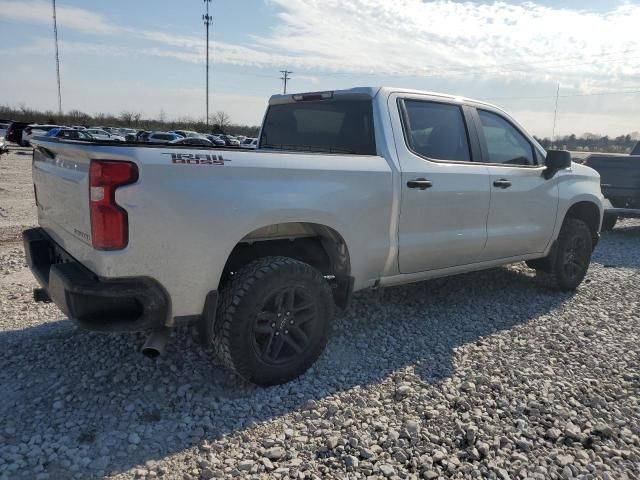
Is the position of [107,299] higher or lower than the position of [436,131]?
lower

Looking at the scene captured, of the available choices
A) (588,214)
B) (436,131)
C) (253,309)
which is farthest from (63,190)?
(588,214)

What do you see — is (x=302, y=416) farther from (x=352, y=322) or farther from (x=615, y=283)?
(x=615, y=283)

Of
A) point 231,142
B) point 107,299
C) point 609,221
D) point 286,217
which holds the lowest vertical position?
point 609,221

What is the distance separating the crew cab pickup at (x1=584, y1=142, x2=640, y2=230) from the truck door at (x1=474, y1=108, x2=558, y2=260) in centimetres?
549

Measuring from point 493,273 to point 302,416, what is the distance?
4127mm

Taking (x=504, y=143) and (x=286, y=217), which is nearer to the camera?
(x=286, y=217)

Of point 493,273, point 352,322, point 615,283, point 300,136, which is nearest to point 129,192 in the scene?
point 300,136

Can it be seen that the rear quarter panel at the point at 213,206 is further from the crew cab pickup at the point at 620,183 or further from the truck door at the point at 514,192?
the crew cab pickup at the point at 620,183

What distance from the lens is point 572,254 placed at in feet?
19.0

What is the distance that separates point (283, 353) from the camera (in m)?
3.47

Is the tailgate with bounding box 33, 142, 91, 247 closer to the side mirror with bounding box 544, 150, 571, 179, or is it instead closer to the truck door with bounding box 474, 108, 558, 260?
the truck door with bounding box 474, 108, 558, 260

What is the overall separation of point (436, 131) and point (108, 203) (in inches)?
109

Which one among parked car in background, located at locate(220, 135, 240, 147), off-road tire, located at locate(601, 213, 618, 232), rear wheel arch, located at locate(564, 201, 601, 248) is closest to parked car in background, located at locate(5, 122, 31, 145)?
parked car in background, located at locate(220, 135, 240, 147)

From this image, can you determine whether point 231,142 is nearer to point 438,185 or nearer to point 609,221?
point 609,221
